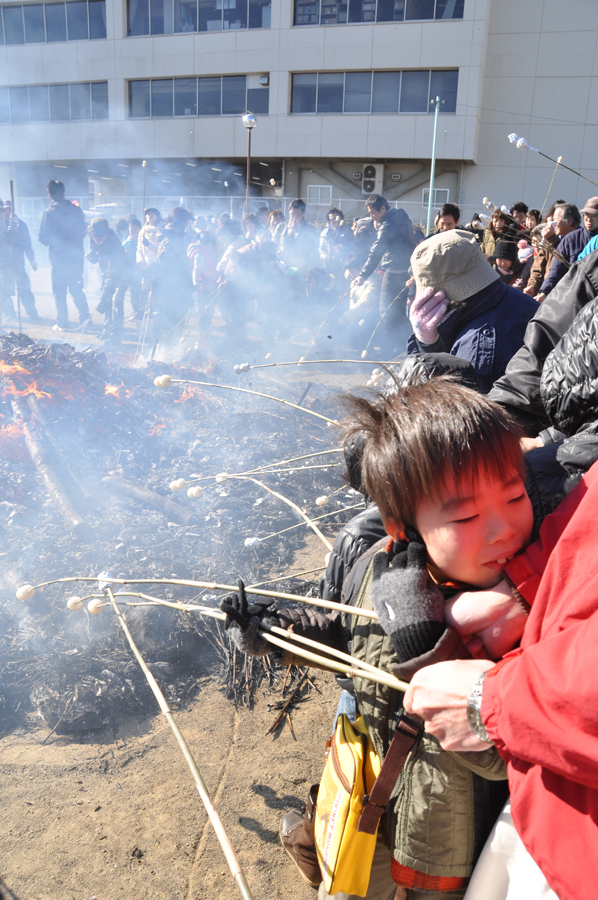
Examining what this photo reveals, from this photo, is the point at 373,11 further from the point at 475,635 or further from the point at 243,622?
the point at 475,635

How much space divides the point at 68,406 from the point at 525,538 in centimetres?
558

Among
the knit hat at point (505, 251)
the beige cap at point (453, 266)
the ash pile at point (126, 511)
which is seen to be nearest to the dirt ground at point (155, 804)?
the ash pile at point (126, 511)

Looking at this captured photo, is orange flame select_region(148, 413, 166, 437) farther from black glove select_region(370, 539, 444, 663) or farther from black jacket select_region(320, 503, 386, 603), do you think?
black glove select_region(370, 539, 444, 663)

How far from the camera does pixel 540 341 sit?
6.56 ft

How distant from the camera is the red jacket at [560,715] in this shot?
0.76m

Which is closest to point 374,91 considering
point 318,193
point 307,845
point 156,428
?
point 318,193

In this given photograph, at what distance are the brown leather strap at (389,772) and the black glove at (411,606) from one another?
0.24 meters

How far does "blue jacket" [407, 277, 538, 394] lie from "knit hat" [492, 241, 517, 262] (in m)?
4.67

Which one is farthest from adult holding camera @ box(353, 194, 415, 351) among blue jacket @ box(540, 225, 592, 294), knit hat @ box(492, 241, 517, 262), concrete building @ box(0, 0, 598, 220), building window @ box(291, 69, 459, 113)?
building window @ box(291, 69, 459, 113)

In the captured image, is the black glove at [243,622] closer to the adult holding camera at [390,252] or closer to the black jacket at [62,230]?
the adult holding camera at [390,252]

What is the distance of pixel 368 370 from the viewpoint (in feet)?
29.2

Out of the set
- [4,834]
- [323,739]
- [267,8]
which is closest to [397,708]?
[323,739]

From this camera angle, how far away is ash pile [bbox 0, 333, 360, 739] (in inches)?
120

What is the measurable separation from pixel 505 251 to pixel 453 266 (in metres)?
4.94
